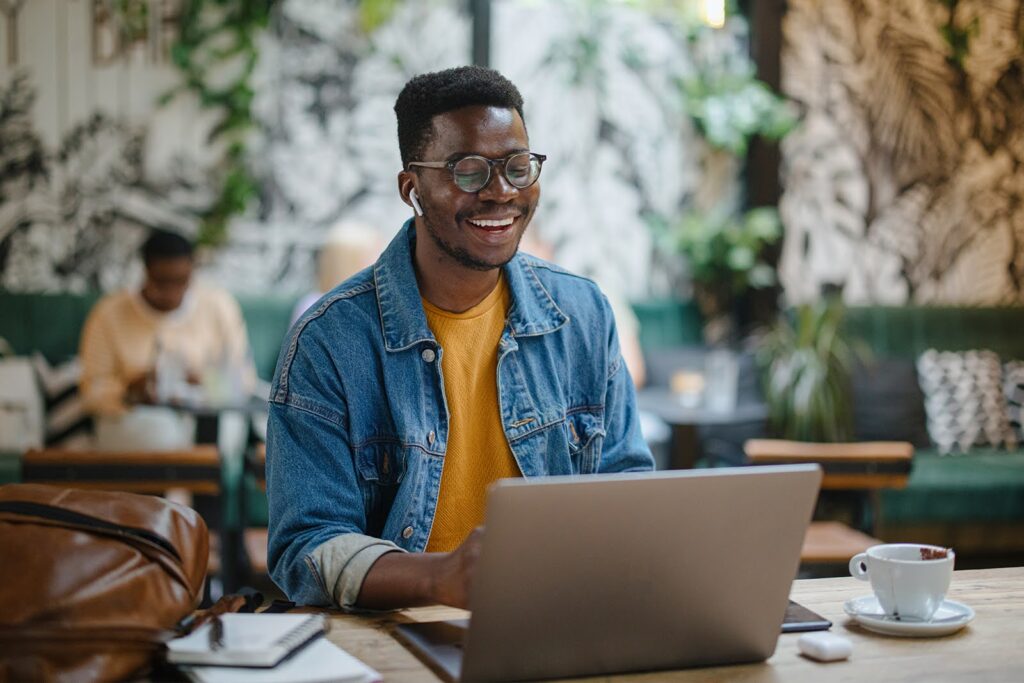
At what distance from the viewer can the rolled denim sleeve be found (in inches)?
73.1

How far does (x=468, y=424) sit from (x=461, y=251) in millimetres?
256

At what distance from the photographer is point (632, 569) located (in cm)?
115

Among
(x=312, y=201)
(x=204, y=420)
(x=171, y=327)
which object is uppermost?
(x=312, y=201)

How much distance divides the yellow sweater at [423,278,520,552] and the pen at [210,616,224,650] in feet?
1.67

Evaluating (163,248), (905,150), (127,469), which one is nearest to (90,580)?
(127,469)

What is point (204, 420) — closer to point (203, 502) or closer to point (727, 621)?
point (203, 502)

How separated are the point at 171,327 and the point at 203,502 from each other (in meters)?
0.87

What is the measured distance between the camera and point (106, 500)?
4.03 feet

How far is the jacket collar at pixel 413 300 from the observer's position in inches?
66.7

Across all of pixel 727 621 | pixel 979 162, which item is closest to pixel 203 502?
pixel 727 621

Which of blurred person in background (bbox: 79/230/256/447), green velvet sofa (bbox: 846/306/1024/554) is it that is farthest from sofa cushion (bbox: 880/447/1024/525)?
blurred person in background (bbox: 79/230/256/447)

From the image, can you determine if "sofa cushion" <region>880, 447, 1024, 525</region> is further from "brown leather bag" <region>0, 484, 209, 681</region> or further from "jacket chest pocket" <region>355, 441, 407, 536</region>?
"brown leather bag" <region>0, 484, 209, 681</region>

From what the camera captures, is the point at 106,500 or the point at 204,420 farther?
the point at 204,420

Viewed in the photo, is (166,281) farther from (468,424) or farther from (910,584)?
(910,584)
